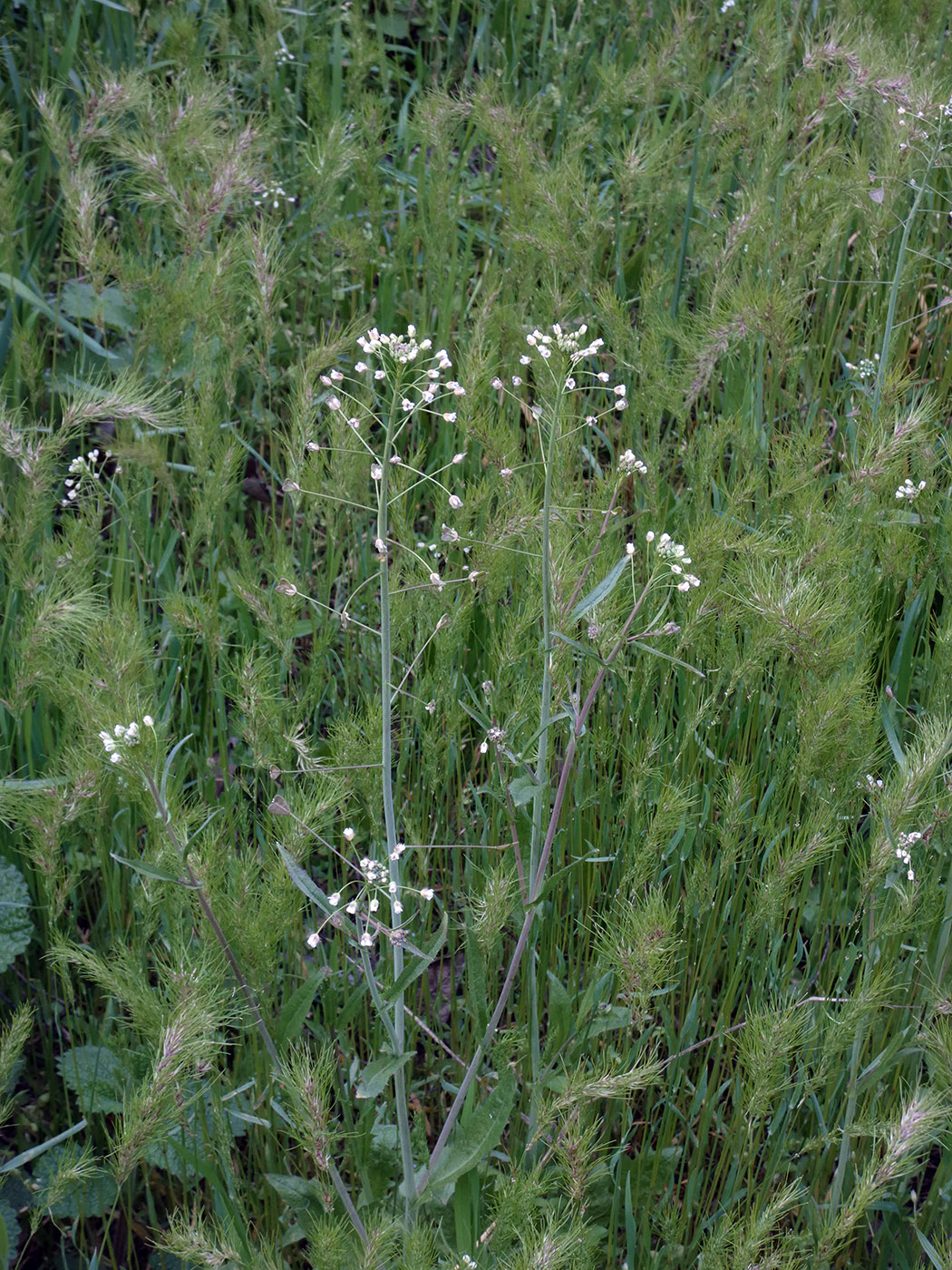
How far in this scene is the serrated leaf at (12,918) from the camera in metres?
1.56

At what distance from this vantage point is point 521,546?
1765 millimetres

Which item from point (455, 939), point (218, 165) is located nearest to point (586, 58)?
point (218, 165)

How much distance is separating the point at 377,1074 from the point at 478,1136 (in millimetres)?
167

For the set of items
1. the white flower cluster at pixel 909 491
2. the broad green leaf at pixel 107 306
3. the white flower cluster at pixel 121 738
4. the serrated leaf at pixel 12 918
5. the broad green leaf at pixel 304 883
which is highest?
the white flower cluster at pixel 909 491

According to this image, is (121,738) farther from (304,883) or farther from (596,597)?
(596,597)

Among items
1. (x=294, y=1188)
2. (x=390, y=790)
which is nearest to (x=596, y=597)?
(x=390, y=790)

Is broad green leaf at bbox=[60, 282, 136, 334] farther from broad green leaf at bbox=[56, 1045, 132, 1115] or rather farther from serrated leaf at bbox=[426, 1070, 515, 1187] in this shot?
serrated leaf at bbox=[426, 1070, 515, 1187]

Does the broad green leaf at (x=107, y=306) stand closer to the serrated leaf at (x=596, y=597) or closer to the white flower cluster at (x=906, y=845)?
the serrated leaf at (x=596, y=597)

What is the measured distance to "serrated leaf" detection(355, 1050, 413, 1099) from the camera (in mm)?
1138

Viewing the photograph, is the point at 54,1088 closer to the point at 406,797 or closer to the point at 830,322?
the point at 406,797

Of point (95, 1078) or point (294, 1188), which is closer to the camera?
point (294, 1188)

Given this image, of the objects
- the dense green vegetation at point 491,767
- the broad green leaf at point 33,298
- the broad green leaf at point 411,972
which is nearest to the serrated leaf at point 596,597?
the dense green vegetation at point 491,767

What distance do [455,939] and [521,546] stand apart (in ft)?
1.90

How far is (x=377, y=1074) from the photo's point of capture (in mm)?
1161
